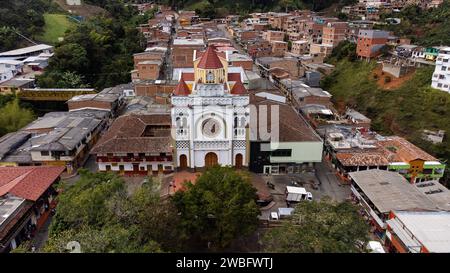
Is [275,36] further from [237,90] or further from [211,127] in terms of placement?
[211,127]

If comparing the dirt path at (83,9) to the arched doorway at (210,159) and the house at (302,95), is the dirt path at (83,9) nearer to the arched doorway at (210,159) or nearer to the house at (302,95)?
the house at (302,95)

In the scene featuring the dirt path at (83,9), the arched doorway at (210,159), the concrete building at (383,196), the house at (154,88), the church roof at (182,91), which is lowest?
the concrete building at (383,196)

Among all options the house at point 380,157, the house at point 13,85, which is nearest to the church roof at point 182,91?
the house at point 380,157

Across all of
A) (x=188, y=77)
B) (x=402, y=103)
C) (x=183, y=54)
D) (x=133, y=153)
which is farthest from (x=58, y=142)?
(x=402, y=103)

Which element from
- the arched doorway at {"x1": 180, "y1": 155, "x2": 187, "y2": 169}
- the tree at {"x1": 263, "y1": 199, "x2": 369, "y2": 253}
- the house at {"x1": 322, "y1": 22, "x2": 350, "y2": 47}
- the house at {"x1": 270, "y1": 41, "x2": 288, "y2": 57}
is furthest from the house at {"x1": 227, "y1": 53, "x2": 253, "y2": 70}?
the tree at {"x1": 263, "y1": 199, "x2": 369, "y2": 253}
